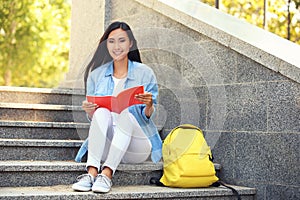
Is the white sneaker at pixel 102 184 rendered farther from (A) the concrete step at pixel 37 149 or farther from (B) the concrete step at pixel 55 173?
(A) the concrete step at pixel 37 149

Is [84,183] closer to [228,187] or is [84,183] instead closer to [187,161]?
[187,161]

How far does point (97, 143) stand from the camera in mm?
3363

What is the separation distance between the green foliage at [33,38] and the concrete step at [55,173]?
10.6 meters

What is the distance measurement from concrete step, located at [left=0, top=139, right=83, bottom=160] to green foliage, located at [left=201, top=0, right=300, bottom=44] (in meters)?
5.02

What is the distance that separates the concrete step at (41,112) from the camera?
171 inches

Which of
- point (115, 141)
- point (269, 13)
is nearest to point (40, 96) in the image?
point (115, 141)

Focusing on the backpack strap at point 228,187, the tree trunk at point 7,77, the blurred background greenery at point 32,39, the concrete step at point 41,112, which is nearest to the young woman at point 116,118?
the backpack strap at point 228,187

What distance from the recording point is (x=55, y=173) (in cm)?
341

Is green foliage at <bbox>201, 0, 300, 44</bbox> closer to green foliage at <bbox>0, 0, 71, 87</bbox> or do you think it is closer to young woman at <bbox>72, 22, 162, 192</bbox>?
young woman at <bbox>72, 22, 162, 192</bbox>

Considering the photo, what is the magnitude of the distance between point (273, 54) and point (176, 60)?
1114 mm

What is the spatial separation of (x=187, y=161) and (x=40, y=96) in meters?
1.82

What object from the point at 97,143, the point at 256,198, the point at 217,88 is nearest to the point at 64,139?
the point at 97,143

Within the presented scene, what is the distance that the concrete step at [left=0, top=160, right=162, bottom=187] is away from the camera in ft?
10.8

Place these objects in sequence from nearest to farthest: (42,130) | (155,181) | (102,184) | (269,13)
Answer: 1. (102,184)
2. (155,181)
3. (42,130)
4. (269,13)
